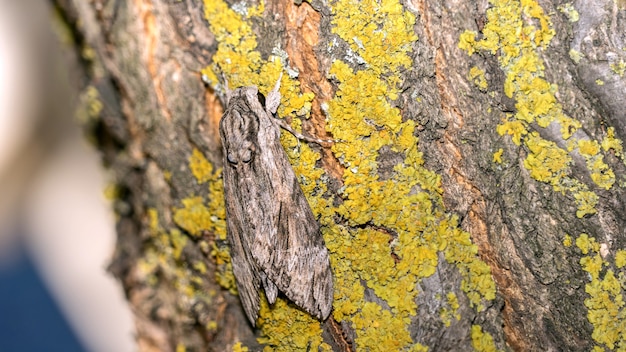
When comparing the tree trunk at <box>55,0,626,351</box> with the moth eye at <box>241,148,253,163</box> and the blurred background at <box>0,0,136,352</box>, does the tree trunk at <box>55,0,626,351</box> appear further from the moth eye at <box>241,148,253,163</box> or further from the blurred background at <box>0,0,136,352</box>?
the blurred background at <box>0,0,136,352</box>

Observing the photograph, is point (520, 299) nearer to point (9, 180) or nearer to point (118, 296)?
point (118, 296)

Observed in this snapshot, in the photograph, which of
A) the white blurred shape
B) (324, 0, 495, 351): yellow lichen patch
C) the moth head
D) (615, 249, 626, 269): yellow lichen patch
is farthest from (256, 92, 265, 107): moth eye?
the white blurred shape

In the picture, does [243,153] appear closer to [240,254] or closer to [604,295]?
[240,254]

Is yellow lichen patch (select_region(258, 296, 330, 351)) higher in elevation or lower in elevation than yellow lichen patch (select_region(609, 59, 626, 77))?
lower

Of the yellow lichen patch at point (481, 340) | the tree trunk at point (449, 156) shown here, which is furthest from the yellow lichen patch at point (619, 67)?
the yellow lichen patch at point (481, 340)

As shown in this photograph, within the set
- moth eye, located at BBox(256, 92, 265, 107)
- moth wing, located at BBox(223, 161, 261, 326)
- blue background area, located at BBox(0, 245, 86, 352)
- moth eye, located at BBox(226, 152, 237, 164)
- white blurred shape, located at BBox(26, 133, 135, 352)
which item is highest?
moth eye, located at BBox(256, 92, 265, 107)

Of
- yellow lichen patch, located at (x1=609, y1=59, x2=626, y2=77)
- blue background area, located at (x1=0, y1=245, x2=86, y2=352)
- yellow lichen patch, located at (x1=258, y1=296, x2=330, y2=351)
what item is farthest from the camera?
blue background area, located at (x1=0, y1=245, x2=86, y2=352)

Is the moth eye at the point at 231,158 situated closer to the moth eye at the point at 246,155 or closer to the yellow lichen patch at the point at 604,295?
the moth eye at the point at 246,155
